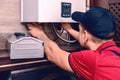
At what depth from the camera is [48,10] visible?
4.07ft

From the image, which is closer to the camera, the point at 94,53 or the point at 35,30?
the point at 94,53

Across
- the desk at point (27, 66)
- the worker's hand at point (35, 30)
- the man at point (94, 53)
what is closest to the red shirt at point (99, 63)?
the man at point (94, 53)

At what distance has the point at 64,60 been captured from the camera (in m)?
1.07

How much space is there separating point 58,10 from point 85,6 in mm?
260

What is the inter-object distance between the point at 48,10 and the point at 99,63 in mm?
460

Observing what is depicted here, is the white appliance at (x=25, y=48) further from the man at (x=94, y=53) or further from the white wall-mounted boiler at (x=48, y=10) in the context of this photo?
the white wall-mounted boiler at (x=48, y=10)

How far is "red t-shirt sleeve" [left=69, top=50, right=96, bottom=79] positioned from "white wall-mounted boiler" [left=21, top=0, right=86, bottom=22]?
0.97 feet

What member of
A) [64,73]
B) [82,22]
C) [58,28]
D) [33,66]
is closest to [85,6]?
[58,28]

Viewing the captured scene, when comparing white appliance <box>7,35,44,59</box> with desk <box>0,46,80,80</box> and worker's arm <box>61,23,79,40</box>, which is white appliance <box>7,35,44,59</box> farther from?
worker's arm <box>61,23,79,40</box>

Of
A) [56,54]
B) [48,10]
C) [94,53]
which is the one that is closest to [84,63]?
[94,53]

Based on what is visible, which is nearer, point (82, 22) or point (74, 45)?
point (82, 22)

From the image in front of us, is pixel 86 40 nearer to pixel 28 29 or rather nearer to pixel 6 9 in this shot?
pixel 28 29

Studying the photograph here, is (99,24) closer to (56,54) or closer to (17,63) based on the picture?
(56,54)

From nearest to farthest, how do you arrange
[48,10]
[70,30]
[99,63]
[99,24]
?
[99,63] → [99,24] → [48,10] → [70,30]
